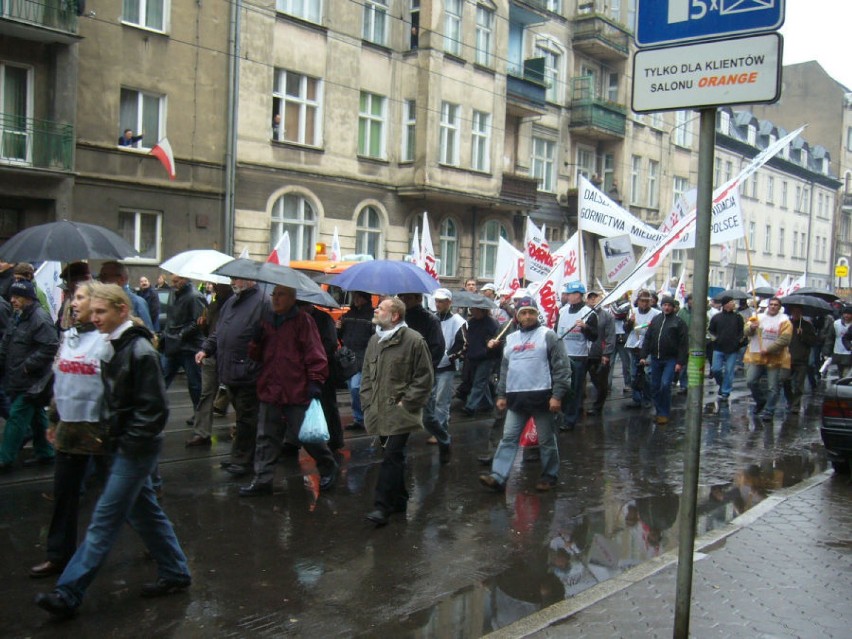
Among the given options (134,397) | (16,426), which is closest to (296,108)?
(16,426)

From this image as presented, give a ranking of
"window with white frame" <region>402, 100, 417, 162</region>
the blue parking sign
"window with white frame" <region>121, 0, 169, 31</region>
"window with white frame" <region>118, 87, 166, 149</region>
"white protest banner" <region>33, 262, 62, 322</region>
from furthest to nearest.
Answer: "window with white frame" <region>402, 100, 417, 162</region>, "window with white frame" <region>118, 87, 166, 149</region>, "window with white frame" <region>121, 0, 169, 31</region>, "white protest banner" <region>33, 262, 62, 322</region>, the blue parking sign

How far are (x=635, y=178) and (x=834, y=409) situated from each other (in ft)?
103

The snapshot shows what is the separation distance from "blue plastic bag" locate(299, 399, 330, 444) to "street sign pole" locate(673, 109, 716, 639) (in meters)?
3.92

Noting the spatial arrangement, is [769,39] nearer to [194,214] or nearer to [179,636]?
[179,636]

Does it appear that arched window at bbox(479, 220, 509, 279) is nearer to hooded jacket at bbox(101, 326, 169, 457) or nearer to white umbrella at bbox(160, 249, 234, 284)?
white umbrella at bbox(160, 249, 234, 284)

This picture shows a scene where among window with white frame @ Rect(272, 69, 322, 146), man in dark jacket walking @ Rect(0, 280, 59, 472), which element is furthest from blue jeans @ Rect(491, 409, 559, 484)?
window with white frame @ Rect(272, 69, 322, 146)

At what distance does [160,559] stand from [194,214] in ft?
56.7

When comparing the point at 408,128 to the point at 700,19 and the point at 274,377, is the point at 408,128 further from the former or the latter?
the point at 700,19

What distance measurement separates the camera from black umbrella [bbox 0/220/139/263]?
277 inches

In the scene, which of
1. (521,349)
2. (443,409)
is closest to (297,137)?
(443,409)

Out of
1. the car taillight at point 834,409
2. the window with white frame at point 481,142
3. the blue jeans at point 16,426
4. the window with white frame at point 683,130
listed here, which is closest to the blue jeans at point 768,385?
the car taillight at point 834,409

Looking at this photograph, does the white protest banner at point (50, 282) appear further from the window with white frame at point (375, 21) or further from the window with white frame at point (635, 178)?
the window with white frame at point (635, 178)

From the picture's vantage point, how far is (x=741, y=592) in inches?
203

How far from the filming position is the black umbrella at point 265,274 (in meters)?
6.72
